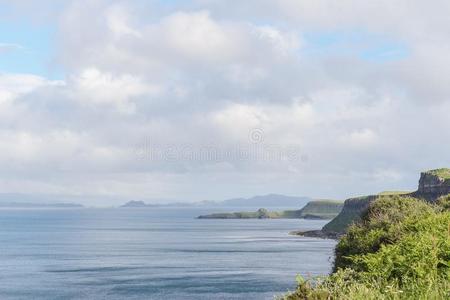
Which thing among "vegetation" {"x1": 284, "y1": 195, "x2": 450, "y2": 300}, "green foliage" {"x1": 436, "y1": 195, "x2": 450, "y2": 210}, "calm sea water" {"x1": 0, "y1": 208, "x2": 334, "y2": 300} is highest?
"green foliage" {"x1": 436, "y1": 195, "x2": 450, "y2": 210}

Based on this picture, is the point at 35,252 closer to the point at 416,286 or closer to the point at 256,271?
the point at 256,271

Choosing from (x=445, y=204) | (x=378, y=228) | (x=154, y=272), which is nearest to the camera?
(x=378, y=228)

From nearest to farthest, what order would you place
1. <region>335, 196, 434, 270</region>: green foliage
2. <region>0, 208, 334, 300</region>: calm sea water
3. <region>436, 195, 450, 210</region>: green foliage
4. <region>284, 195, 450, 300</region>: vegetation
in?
<region>284, 195, 450, 300</region>: vegetation < <region>335, 196, 434, 270</region>: green foliage < <region>436, 195, 450, 210</region>: green foliage < <region>0, 208, 334, 300</region>: calm sea water

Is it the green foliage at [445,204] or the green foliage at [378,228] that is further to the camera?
the green foliage at [445,204]

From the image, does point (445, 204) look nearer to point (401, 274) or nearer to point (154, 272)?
point (401, 274)

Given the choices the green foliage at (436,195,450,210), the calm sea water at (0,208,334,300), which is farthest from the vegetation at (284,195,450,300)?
the calm sea water at (0,208,334,300)

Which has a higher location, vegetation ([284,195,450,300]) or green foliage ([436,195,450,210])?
green foliage ([436,195,450,210])

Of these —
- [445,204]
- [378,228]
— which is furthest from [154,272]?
[378,228]

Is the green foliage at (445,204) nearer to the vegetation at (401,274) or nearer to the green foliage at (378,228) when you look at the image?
the green foliage at (378,228)

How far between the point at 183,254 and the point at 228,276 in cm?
5428

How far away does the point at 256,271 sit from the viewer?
137 m

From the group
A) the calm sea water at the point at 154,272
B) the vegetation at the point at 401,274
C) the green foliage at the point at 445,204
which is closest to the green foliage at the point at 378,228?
the green foliage at the point at 445,204

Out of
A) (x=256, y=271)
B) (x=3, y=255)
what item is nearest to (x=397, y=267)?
(x=256, y=271)

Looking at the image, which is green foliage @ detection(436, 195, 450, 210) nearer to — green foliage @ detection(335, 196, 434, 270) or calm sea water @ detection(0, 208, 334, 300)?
green foliage @ detection(335, 196, 434, 270)
